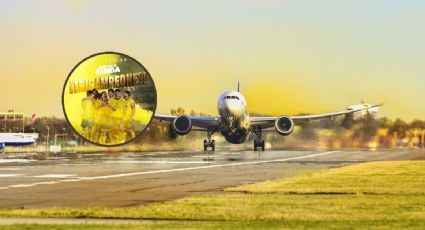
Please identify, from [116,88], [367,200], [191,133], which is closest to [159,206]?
[367,200]

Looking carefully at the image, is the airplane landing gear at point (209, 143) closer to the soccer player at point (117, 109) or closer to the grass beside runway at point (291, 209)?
the soccer player at point (117, 109)

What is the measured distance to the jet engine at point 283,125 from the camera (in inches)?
3428

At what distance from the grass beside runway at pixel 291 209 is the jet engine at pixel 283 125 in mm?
59908

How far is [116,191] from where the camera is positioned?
2620 cm

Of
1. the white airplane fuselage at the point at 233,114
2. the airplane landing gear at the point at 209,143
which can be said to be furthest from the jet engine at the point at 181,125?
the white airplane fuselage at the point at 233,114

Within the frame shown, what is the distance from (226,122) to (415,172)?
46.3m

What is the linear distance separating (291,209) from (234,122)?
203 feet

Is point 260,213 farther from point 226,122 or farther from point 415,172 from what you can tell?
point 226,122

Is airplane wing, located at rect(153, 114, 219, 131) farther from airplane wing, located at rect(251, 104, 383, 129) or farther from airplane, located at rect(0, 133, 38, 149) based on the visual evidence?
airplane, located at rect(0, 133, 38, 149)

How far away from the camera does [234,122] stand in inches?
3189

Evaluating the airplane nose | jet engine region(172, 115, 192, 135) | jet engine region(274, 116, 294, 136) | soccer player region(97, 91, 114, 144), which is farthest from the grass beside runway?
jet engine region(172, 115, 192, 135)

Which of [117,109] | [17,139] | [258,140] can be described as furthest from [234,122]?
[17,139]

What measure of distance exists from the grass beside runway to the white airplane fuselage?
5261 centimetres

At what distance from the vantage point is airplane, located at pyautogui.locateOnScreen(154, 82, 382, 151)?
80.4 m
